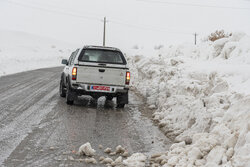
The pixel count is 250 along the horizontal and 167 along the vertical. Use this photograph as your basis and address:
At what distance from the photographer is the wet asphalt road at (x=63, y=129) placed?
5.81 m

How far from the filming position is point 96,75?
1074 cm

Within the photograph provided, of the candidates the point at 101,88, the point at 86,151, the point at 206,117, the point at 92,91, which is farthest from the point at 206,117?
the point at 92,91

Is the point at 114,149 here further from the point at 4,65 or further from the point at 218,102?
the point at 4,65

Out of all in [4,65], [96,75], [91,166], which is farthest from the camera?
[4,65]

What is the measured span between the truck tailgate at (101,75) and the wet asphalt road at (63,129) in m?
0.83

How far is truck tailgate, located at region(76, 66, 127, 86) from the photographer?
10.7 meters

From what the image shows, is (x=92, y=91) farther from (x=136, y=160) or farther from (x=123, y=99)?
(x=136, y=160)

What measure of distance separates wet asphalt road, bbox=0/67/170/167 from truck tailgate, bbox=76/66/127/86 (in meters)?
0.83

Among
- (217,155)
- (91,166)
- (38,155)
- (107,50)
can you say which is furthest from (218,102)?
(107,50)

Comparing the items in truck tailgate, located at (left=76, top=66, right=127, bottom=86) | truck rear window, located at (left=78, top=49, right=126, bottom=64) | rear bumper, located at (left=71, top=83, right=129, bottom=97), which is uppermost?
truck rear window, located at (left=78, top=49, right=126, bottom=64)

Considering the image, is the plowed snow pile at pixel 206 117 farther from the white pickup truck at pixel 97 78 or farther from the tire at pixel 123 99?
the white pickup truck at pixel 97 78

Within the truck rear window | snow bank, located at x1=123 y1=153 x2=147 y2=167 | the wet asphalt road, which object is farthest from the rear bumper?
snow bank, located at x1=123 y1=153 x2=147 y2=167

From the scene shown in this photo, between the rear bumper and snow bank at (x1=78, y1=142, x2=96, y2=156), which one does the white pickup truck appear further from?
snow bank at (x1=78, y1=142, x2=96, y2=156)

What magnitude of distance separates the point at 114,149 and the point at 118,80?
4.71 m
